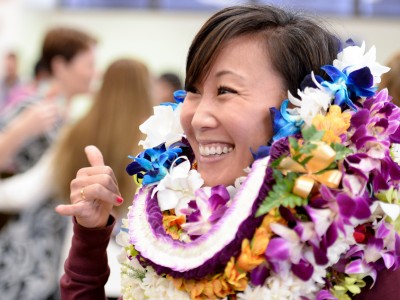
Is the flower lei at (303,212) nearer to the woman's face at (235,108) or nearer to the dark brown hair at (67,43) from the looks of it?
the woman's face at (235,108)

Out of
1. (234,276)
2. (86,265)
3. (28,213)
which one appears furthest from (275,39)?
(28,213)

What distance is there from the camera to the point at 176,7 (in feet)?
33.5

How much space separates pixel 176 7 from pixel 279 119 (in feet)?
29.8

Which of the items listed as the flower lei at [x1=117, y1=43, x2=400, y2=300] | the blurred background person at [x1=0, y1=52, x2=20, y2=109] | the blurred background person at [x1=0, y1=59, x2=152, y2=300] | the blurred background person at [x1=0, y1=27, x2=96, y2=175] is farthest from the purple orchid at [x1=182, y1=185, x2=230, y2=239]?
the blurred background person at [x1=0, y1=52, x2=20, y2=109]

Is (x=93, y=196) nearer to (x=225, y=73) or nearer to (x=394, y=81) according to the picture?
(x=225, y=73)

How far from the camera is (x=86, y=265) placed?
1710 mm

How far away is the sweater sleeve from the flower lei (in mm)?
235

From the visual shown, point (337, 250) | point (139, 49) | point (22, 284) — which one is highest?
point (337, 250)

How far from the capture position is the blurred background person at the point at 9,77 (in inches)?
362

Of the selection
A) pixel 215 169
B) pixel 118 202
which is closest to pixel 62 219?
pixel 118 202

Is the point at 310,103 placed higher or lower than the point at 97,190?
higher

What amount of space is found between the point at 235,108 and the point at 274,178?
0.51ft

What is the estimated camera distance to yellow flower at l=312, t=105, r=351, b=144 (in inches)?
53.0

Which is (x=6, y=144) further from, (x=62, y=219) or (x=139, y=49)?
(x=139, y=49)
